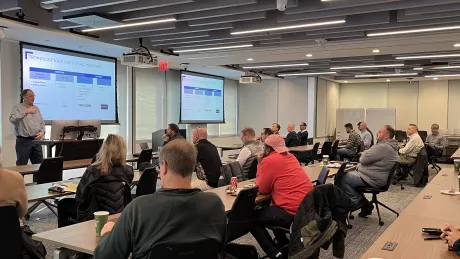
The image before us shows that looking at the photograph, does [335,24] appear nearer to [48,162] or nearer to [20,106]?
[48,162]

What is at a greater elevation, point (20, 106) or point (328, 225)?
point (20, 106)

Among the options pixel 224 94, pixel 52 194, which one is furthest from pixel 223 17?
pixel 224 94

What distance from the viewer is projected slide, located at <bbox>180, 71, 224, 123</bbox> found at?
11805 mm

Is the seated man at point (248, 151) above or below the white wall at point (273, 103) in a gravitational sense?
below

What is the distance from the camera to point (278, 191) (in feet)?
12.0

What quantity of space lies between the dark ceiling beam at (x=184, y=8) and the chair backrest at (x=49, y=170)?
2.56m

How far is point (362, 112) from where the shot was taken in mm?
14938

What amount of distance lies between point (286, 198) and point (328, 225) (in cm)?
84

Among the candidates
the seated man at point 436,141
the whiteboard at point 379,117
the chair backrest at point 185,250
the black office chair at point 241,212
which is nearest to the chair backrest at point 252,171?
the black office chair at point 241,212

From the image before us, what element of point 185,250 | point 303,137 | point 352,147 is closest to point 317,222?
point 185,250

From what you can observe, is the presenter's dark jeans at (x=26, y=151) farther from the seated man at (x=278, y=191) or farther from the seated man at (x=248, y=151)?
the seated man at (x=278, y=191)

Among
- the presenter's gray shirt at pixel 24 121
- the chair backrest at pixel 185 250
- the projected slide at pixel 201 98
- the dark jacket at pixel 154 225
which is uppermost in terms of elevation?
the projected slide at pixel 201 98

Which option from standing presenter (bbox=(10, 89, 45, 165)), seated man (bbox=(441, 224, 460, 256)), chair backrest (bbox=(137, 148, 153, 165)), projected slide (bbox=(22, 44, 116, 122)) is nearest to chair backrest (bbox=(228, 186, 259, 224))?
seated man (bbox=(441, 224, 460, 256))

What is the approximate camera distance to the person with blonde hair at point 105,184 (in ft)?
10.8
